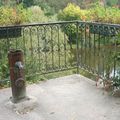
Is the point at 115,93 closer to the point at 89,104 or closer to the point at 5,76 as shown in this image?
the point at 89,104

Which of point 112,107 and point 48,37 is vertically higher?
point 48,37

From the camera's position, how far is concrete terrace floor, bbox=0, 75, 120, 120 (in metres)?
3.94

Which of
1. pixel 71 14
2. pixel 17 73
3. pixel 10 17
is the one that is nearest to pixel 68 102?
pixel 17 73

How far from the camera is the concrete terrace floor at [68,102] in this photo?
12.9 ft

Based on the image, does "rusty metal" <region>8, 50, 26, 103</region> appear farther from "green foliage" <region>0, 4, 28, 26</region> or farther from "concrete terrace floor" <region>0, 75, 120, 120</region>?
"green foliage" <region>0, 4, 28, 26</region>

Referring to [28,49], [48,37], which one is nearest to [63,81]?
[28,49]

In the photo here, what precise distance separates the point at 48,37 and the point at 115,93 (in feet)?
12.2

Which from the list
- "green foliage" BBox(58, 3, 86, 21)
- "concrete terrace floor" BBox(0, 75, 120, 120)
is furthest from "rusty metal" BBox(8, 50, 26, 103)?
"green foliage" BBox(58, 3, 86, 21)

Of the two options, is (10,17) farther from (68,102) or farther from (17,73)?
(68,102)

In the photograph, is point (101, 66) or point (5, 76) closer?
point (101, 66)

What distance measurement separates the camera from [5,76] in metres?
5.94

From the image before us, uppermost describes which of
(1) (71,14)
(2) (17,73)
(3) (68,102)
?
(1) (71,14)

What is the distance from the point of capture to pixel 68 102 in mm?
4398

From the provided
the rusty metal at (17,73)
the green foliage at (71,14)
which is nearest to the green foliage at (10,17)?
the rusty metal at (17,73)
